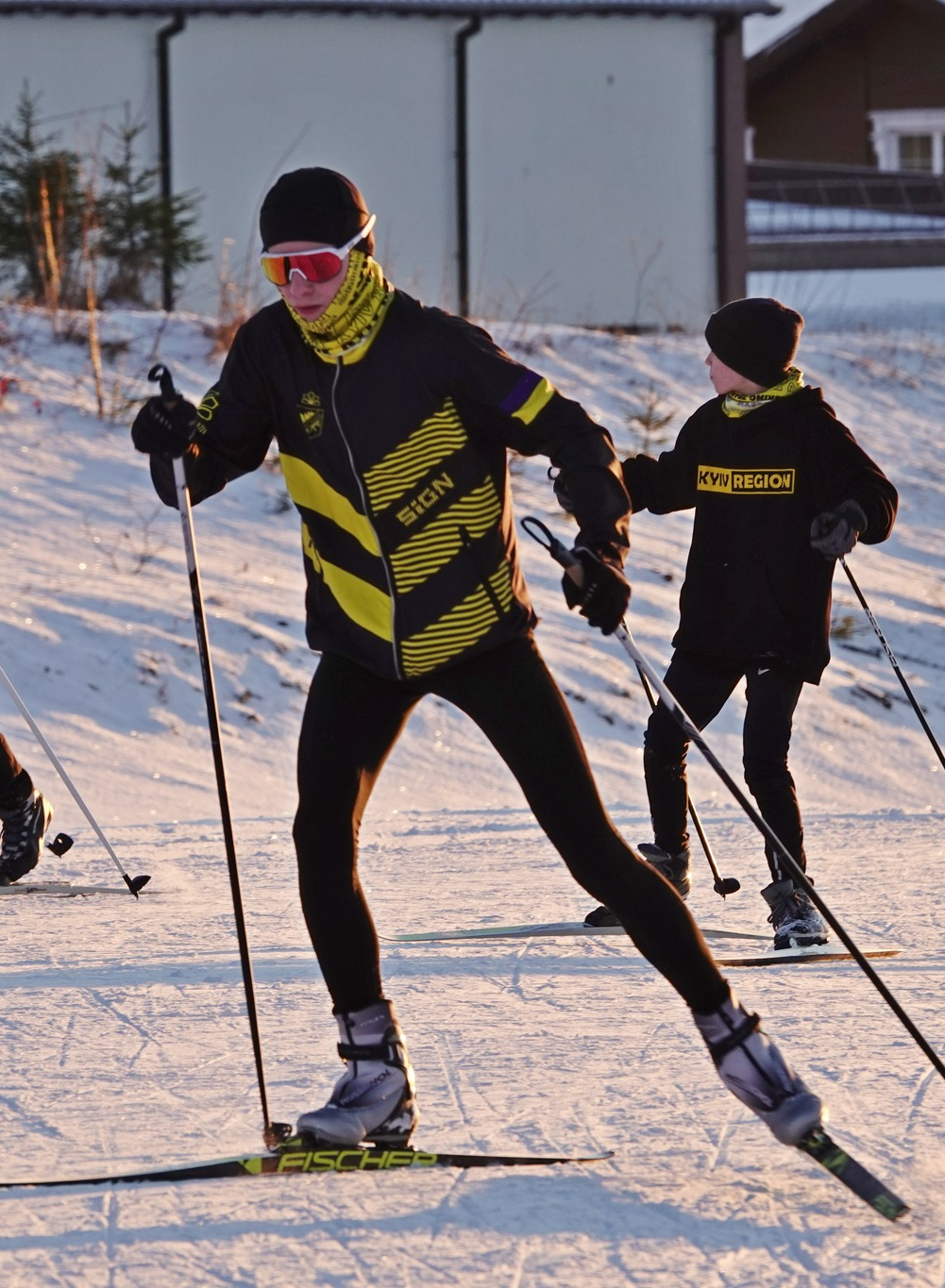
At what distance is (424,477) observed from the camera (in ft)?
10.5

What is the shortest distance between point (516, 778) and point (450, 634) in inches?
11.2

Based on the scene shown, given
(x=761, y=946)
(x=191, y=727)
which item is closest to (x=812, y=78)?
(x=191, y=727)

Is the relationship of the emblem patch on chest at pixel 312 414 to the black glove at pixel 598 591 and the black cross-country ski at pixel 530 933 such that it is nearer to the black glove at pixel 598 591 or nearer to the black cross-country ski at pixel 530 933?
the black glove at pixel 598 591

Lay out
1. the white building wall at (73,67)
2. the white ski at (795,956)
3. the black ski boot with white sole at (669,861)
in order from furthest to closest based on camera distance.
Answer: the white building wall at (73,67) → the black ski boot with white sole at (669,861) → the white ski at (795,956)

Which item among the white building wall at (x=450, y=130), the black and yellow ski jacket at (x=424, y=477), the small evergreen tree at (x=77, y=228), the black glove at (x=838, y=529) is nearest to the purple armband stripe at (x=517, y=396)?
the black and yellow ski jacket at (x=424, y=477)

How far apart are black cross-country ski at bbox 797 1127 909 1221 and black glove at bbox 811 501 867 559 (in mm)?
1924

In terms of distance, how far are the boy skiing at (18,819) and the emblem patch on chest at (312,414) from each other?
→ 8.40 feet

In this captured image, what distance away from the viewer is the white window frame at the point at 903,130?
32.7 m

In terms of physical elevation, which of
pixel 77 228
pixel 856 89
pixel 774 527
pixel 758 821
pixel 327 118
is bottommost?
pixel 758 821

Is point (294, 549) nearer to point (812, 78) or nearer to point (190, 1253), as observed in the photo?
point (190, 1253)

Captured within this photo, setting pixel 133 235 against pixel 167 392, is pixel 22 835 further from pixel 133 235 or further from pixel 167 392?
pixel 133 235

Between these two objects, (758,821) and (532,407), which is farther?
(758,821)

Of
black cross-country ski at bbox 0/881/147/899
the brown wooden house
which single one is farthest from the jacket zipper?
the brown wooden house

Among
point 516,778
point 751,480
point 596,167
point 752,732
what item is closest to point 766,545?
point 751,480
